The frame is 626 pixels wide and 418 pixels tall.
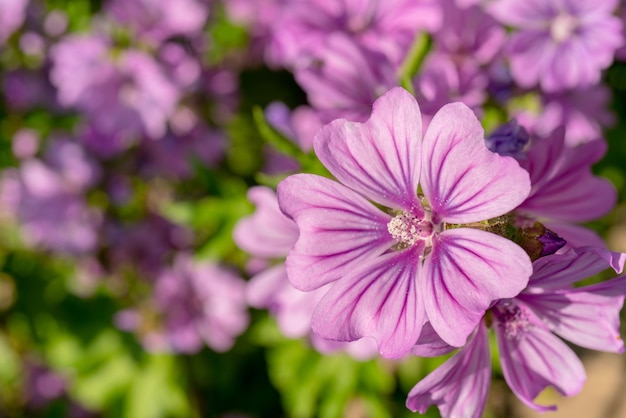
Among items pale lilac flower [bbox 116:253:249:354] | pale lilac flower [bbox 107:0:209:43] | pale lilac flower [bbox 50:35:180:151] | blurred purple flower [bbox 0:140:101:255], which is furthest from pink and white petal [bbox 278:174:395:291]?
blurred purple flower [bbox 0:140:101:255]

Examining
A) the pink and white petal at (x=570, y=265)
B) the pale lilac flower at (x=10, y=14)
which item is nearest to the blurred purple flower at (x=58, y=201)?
the pale lilac flower at (x=10, y=14)

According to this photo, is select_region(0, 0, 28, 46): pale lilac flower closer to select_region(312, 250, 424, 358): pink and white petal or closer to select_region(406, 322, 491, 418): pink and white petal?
select_region(312, 250, 424, 358): pink and white petal

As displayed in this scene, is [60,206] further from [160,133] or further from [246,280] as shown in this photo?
[246,280]

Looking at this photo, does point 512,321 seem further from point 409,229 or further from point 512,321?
point 409,229

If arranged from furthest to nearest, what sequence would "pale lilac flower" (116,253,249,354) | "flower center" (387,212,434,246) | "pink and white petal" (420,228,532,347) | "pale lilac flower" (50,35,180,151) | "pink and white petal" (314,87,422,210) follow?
1. "pale lilac flower" (116,253,249,354)
2. "pale lilac flower" (50,35,180,151)
3. "flower center" (387,212,434,246)
4. "pink and white petal" (314,87,422,210)
5. "pink and white petal" (420,228,532,347)

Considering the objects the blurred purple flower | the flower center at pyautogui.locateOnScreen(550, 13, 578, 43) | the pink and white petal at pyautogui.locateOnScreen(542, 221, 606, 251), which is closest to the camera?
the pink and white petal at pyautogui.locateOnScreen(542, 221, 606, 251)

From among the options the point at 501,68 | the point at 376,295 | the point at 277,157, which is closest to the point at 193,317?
the point at 277,157

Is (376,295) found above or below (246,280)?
above
